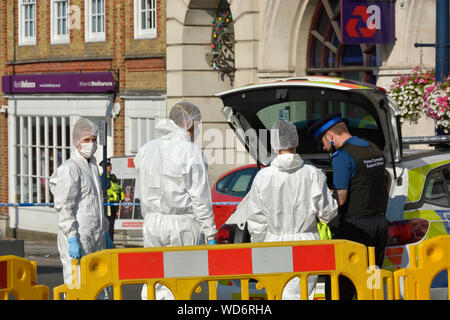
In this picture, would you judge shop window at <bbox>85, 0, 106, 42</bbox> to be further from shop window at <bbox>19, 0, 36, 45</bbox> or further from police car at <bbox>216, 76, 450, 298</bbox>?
police car at <bbox>216, 76, 450, 298</bbox>

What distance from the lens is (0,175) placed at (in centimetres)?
2589

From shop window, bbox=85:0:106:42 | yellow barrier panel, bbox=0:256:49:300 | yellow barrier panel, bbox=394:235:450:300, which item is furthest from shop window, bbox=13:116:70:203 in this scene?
yellow barrier panel, bbox=394:235:450:300

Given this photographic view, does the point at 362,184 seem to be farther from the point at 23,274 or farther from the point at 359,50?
the point at 359,50

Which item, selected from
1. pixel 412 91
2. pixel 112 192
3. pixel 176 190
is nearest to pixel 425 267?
pixel 176 190

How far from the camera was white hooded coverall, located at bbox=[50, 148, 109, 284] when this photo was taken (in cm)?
805

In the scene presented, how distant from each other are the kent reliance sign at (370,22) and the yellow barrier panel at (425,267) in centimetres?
995

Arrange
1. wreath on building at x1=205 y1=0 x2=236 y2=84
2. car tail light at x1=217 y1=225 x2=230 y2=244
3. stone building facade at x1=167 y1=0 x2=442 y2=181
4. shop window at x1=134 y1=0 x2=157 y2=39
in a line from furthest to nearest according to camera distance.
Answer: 1. shop window at x1=134 y1=0 x2=157 y2=39
2. wreath on building at x1=205 y1=0 x2=236 y2=84
3. stone building facade at x1=167 y1=0 x2=442 y2=181
4. car tail light at x1=217 y1=225 x2=230 y2=244

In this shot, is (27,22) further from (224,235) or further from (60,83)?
(224,235)

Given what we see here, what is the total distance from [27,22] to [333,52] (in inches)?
391

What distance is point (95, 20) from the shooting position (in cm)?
2278

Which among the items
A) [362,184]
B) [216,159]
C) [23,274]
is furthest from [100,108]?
[23,274]

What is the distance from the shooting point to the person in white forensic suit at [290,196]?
23.1 ft

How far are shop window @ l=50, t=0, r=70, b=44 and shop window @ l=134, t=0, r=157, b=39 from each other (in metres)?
2.70

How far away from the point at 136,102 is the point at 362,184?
47.3ft
